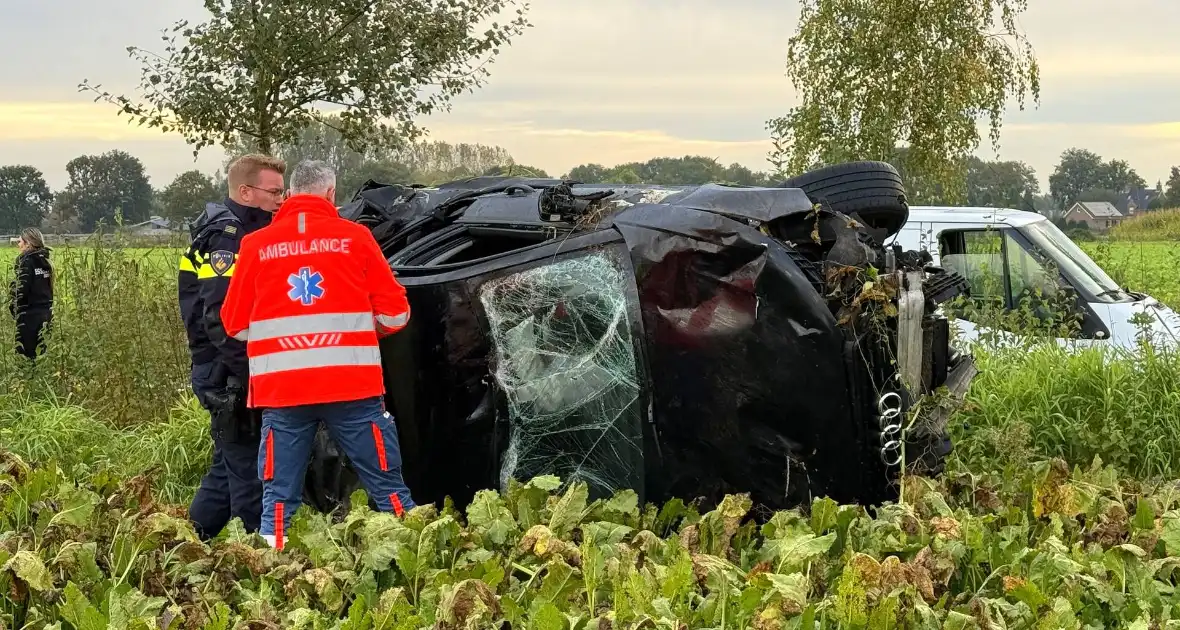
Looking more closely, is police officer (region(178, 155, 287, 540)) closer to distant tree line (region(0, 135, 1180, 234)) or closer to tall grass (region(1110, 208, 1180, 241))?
distant tree line (region(0, 135, 1180, 234))

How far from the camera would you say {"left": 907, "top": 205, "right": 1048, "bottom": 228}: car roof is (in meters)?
8.11

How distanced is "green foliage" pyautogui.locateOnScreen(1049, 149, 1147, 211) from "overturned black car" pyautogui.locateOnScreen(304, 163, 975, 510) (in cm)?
8928

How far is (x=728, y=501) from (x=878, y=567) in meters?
0.74

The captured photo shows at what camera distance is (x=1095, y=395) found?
616cm

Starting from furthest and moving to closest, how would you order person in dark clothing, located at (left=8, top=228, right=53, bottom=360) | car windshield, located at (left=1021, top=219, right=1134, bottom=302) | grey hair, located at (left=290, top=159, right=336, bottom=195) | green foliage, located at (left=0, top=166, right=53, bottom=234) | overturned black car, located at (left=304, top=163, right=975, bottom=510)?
1. green foliage, located at (left=0, top=166, right=53, bottom=234)
2. person in dark clothing, located at (left=8, top=228, right=53, bottom=360)
3. car windshield, located at (left=1021, top=219, right=1134, bottom=302)
4. grey hair, located at (left=290, top=159, right=336, bottom=195)
5. overturned black car, located at (left=304, top=163, right=975, bottom=510)

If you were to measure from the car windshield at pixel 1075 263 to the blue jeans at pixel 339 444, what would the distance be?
5471 mm

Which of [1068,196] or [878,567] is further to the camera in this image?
[1068,196]

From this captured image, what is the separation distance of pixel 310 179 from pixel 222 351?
101 centimetres

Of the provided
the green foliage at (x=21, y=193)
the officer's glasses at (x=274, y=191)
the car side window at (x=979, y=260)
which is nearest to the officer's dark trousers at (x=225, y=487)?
the officer's glasses at (x=274, y=191)

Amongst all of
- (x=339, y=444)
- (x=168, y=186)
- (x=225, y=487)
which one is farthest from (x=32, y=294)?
(x=168, y=186)

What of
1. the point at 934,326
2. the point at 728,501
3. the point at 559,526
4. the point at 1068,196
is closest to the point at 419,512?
the point at 559,526

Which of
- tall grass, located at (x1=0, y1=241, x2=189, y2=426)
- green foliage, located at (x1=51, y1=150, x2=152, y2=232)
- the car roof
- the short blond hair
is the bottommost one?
tall grass, located at (x1=0, y1=241, x2=189, y2=426)

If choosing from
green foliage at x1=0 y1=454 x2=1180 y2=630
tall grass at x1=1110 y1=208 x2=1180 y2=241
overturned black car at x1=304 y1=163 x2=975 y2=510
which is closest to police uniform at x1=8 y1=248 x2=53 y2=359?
green foliage at x1=0 y1=454 x2=1180 y2=630

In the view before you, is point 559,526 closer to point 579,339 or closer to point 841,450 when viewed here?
point 579,339
